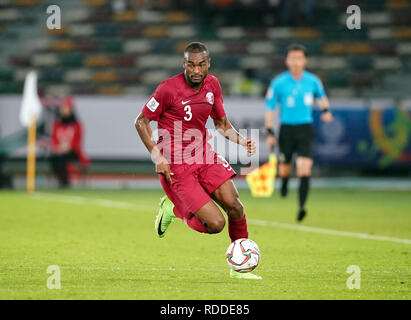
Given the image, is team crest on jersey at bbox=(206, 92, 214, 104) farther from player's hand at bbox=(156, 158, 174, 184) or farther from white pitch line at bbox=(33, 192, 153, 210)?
white pitch line at bbox=(33, 192, 153, 210)

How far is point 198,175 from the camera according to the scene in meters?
7.72

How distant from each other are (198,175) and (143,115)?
71cm

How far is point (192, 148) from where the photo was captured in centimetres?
780

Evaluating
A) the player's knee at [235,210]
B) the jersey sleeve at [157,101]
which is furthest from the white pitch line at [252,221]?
the jersey sleeve at [157,101]

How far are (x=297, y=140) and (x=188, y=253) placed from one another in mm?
4252

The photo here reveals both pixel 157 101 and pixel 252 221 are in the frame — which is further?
pixel 252 221

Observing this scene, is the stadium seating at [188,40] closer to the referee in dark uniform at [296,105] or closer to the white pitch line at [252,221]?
the white pitch line at [252,221]

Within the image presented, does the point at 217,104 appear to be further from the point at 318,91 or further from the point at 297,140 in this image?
the point at 318,91

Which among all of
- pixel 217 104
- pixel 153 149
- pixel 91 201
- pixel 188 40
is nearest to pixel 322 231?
pixel 217 104

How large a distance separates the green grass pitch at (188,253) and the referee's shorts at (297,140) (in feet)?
3.17

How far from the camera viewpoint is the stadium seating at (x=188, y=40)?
25.6m

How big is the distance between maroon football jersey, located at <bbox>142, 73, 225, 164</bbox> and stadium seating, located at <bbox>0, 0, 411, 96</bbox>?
1720cm

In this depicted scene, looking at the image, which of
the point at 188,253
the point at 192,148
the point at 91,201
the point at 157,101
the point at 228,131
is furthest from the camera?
the point at 91,201

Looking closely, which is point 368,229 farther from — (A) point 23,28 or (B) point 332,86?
(A) point 23,28
